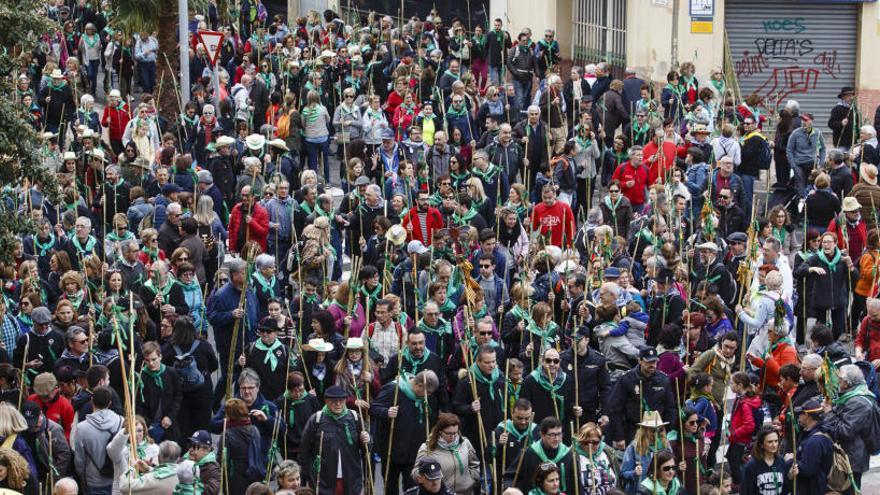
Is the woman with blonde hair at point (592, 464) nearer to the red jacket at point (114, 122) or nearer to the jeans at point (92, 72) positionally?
the red jacket at point (114, 122)

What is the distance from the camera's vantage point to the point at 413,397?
14672mm

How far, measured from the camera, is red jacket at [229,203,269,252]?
65.2ft

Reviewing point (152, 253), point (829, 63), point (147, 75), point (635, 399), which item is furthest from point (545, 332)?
point (829, 63)

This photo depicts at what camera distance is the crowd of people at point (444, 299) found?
46.0 feet

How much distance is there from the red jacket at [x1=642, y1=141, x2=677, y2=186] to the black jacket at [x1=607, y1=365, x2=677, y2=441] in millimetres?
7034

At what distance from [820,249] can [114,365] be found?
7.33 metres

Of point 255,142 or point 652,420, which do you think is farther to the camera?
point 255,142

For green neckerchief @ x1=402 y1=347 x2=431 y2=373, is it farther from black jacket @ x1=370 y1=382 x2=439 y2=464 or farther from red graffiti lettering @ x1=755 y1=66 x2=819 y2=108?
red graffiti lettering @ x1=755 y1=66 x2=819 y2=108

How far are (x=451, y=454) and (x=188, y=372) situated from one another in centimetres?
277

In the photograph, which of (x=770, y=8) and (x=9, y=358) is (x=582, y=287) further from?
(x=770, y=8)

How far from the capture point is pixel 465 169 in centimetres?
2222

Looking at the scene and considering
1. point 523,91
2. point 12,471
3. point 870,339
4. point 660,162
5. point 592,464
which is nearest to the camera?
point 12,471

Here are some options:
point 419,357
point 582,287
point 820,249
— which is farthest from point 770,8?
point 419,357

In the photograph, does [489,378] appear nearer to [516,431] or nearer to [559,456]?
[516,431]
